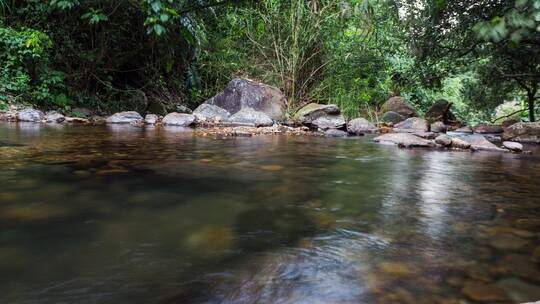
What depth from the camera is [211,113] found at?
8.01 m

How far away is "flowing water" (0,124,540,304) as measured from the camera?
42.4 inches

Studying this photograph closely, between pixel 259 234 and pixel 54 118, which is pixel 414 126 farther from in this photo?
pixel 259 234

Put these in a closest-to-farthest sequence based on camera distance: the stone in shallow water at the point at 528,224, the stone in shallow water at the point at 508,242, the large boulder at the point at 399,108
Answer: the stone in shallow water at the point at 508,242 < the stone in shallow water at the point at 528,224 < the large boulder at the point at 399,108

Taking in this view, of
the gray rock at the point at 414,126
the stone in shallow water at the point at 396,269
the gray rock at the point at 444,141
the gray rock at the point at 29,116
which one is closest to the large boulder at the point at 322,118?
the gray rock at the point at 414,126

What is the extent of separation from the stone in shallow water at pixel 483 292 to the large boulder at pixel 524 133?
19.0ft

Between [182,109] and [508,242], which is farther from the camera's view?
[182,109]

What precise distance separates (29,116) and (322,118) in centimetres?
453

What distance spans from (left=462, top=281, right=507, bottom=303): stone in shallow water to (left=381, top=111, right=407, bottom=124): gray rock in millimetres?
8377

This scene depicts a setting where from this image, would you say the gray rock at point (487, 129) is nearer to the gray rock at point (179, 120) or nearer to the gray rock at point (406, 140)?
the gray rock at point (406, 140)

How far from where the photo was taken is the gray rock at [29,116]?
648 centimetres

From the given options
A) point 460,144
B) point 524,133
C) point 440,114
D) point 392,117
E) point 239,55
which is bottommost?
point 460,144

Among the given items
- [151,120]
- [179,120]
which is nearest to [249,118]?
[179,120]

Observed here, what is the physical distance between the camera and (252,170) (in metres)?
2.77

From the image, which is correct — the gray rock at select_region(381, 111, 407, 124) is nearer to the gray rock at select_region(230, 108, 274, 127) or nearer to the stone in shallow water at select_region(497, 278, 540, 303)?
the gray rock at select_region(230, 108, 274, 127)
